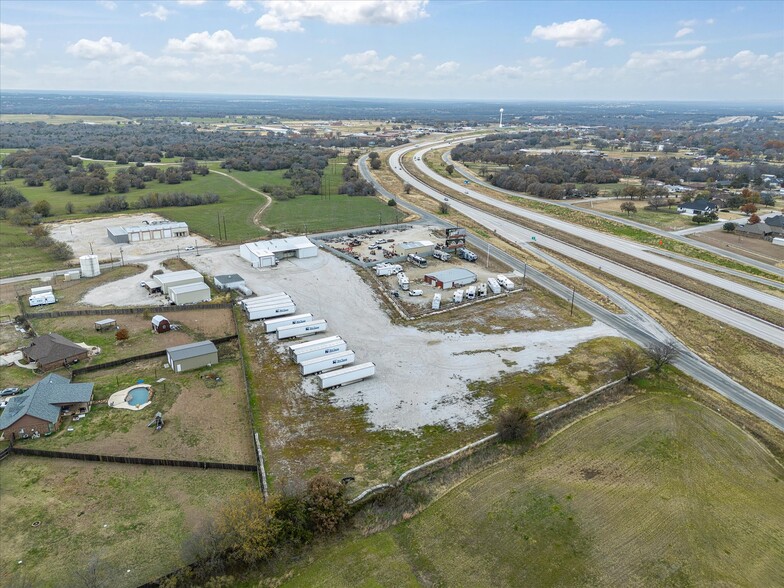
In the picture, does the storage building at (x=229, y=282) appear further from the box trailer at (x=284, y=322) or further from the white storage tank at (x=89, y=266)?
the white storage tank at (x=89, y=266)

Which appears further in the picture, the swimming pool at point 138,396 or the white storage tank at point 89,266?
the white storage tank at point 89,266

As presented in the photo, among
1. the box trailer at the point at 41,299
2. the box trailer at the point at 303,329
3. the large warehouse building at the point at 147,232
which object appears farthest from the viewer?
the large warehouse building at the point at 147,232

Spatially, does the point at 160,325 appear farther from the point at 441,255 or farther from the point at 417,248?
the point at 441,255

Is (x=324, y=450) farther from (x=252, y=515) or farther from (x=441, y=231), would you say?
(x=441, y=231)

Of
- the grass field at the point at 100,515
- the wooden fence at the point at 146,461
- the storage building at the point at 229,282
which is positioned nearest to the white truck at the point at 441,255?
the storage building at the point at 229,282

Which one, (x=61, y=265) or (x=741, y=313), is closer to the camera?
(x=741, y=313)

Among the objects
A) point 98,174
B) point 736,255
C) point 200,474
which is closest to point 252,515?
point 200,474

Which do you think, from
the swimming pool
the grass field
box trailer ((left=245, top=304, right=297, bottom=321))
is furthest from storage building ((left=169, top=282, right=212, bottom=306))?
the grass field

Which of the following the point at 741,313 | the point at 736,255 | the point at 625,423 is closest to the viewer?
the point at 625,423

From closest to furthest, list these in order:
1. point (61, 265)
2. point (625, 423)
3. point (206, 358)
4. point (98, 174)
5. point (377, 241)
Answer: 1. point (625, 423)
2. point (206, 358)
3. point (61, 265)
4. point (377, 241)
5. point (98, 174)
